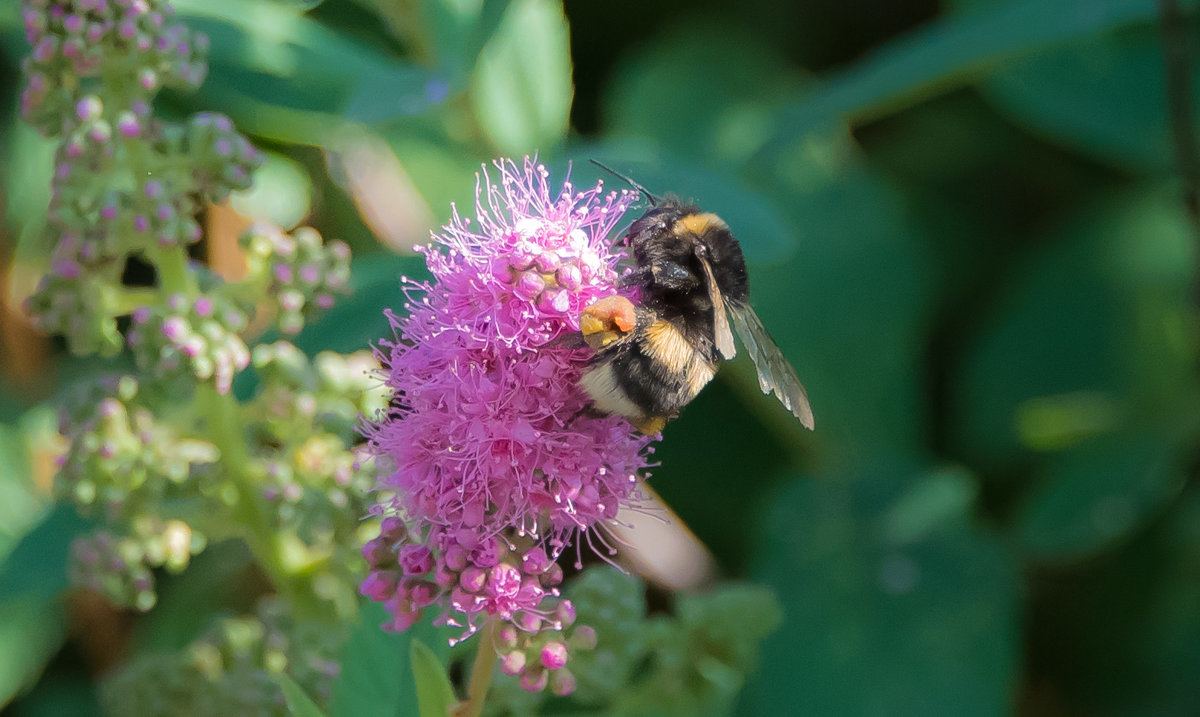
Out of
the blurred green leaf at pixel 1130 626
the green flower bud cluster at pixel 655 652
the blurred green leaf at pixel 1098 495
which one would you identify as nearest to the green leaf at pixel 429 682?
the green flower bud cluster at pixel 655 652

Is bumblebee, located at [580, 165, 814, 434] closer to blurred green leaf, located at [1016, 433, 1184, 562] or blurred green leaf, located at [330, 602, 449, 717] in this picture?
blurred green leaf, located at [330, 602, 449, 717]

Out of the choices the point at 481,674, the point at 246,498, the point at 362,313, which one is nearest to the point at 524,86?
the point at 362,313

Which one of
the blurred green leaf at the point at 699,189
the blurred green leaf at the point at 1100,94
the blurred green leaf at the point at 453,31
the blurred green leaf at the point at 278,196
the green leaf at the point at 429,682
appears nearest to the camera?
the green leaf at the point at 429,682

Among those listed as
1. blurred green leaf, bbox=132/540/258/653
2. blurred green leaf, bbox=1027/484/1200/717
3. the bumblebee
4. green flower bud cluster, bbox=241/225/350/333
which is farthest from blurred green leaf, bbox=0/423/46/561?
blurred green leaf, bbox=1027/484/1200/717

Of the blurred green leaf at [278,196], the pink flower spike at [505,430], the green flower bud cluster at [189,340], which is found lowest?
the blurred green leaf at [278,196]

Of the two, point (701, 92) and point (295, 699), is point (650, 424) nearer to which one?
point (295, 699)

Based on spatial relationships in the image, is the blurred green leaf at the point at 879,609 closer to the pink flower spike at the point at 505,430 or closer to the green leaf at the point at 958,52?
the green leaf at the point at 958,52
